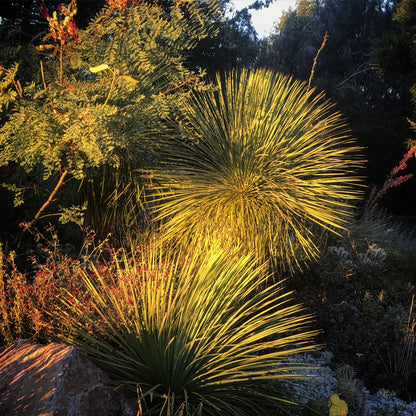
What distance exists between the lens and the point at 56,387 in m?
2.17

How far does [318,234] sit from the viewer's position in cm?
652

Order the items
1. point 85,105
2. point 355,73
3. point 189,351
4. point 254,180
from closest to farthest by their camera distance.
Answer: point 189,351, point 85,105, point 254,180, point 355,73

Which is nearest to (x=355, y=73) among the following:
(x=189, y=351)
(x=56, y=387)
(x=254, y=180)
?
(x=254, y=180)

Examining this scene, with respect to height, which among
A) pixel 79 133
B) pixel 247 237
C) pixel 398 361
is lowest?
pixel 398 361

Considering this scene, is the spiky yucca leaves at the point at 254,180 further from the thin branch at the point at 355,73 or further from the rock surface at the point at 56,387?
the thin branch at the point at 355,73

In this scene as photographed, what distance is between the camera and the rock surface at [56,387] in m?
2.13

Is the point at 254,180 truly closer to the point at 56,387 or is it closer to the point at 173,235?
the point at 173,235

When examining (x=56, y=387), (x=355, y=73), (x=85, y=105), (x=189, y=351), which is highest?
(x=355, y=73)

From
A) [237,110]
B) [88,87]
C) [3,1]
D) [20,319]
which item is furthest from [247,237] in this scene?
[3,1]

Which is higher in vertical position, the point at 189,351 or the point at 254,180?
the point at 254,180

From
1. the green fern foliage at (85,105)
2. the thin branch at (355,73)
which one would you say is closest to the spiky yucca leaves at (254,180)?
the green fern foliage at (85,105)

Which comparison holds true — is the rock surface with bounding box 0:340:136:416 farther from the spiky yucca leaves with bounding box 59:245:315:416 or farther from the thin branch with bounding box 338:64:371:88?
the thin branch with bounding box 338:64:371:88

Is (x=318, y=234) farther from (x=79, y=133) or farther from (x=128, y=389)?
(x=128, y=389)

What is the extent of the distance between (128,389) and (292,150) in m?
3.56
